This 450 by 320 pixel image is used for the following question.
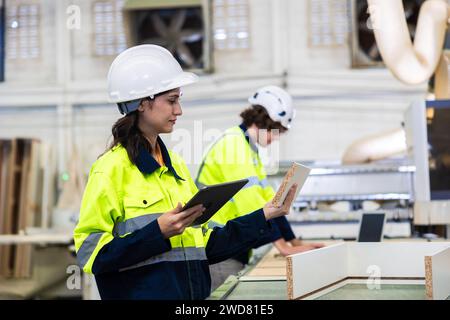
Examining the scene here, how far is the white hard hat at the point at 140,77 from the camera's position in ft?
4.79

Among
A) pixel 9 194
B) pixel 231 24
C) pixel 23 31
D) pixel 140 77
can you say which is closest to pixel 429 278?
pixel 140 77

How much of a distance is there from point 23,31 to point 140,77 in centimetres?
420

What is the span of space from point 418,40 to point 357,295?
68.3 inches

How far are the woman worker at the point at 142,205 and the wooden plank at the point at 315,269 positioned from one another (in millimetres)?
195

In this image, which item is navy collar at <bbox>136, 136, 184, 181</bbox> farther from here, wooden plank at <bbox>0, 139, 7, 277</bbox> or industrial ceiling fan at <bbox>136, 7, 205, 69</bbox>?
industrial ceiling fan at <bbox>136, 7, 205, 69</bbox>

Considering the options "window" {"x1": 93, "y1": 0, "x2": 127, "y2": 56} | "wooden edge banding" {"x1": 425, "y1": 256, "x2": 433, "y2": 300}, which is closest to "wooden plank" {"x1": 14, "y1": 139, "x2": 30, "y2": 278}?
"window" {"x1": 93, "y1": 0, "x2": 127, "y2": 56}

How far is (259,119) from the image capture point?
2.62 metres

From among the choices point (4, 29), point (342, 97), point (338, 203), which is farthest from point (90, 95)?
point (338, 203)

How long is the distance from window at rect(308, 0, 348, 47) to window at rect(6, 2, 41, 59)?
2.10 metres

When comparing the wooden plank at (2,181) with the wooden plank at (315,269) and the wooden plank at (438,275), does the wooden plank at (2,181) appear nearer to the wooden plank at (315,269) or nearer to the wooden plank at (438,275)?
the wooden plank at (315,269)

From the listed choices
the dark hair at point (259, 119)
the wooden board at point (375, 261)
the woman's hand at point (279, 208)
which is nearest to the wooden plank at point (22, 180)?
the dark hair at point (259, 119)

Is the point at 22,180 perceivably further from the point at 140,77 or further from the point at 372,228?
the point at 140,77

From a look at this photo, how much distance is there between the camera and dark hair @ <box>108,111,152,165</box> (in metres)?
1.44

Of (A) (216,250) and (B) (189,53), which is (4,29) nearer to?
(B) (189,53)
